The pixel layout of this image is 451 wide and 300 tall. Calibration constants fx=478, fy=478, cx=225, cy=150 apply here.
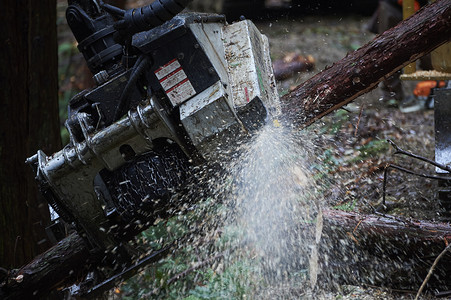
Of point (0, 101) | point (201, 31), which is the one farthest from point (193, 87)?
point (0, 101)

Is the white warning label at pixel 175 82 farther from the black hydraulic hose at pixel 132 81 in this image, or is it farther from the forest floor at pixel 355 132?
the forest floor at pixel 355 132

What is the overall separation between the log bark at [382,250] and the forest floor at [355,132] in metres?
0.08

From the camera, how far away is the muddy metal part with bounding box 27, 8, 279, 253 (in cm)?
236

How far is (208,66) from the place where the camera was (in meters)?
2.38

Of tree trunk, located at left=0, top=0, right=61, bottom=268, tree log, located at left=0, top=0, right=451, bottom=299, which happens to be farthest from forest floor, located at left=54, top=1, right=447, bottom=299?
tree trunk, located at left=0, top=0, right=61, bottom=268

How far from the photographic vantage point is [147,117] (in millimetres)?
2334

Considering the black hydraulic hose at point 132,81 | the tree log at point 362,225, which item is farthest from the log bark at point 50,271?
the black hydraulic hose at point 132,81

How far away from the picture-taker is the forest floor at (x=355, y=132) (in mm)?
3471

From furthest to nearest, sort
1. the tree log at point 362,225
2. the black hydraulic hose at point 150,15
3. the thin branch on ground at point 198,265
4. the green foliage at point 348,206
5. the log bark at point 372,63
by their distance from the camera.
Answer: the green foliage at point 348,206 < the thin branch on ground at point 198,265 < the log bark at point 372,63 < the tree log at point 362,225 < the black hydraulic hose at point 150,15

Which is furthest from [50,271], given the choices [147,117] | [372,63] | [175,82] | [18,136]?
[372,63]

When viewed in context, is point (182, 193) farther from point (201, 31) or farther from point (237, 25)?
point (237, 25)

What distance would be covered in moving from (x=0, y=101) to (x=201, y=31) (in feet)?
5.87

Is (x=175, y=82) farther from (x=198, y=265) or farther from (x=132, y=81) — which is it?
(x=198, y=265)

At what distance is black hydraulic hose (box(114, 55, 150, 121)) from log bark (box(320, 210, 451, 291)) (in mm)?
1263
